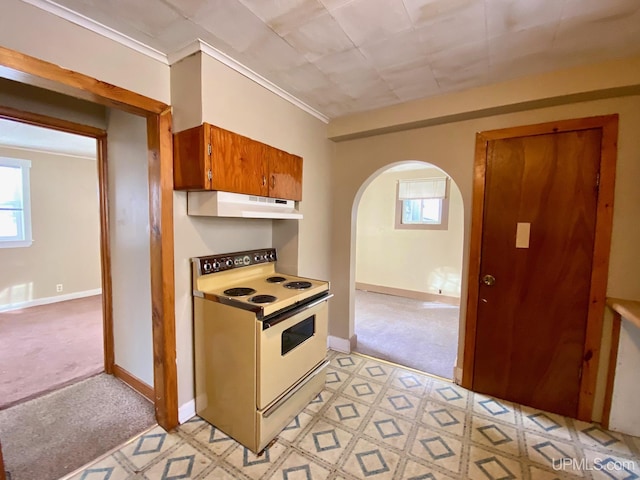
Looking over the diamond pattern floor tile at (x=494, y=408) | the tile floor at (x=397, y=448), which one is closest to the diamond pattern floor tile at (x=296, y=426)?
the tile floor at (x=397, y=448)

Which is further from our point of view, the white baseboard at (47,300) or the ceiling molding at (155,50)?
the white baseboard at (47,300)

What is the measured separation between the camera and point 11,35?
1.24m

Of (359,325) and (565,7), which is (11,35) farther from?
(359,325)

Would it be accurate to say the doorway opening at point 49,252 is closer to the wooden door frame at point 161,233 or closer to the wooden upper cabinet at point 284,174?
the wooden door frame at point 161,233

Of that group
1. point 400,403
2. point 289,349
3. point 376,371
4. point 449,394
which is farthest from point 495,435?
point 289,349

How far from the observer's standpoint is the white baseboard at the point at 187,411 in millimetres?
1936

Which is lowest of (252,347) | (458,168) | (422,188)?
(252,347)

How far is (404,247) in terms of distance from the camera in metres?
5.45

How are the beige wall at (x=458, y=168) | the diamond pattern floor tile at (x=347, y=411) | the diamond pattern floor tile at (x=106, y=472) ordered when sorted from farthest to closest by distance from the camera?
1. the diamond pattern floor tile at (x=347, y=411)
2. the beige wall at (x=458, y=168)
3. the diamond pattern floor tile at (x=106, y=472)

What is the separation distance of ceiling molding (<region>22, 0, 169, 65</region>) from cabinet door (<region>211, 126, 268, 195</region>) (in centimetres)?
62

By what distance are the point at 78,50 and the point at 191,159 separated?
72 cm

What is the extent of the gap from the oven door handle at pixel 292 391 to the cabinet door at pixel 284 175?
1.39 meters

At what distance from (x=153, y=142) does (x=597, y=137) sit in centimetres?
297

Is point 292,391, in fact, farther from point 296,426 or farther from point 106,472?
point 106,472
